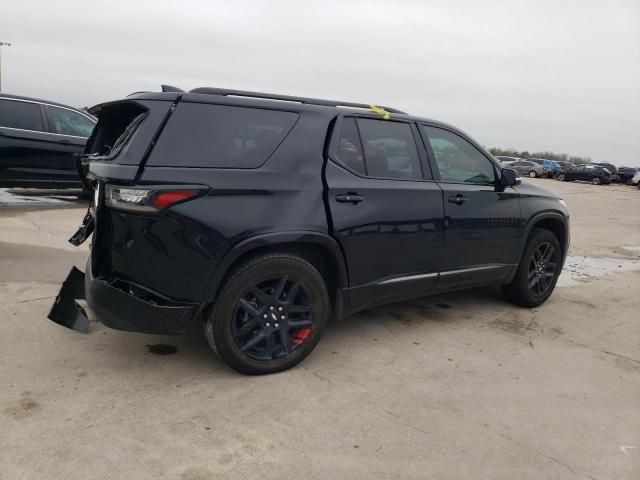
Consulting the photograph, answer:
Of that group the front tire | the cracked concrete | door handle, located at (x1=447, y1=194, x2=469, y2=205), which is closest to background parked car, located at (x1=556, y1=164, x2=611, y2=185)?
the cracked concrete

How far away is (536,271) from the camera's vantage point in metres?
4.89

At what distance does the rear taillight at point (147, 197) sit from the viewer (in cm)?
274

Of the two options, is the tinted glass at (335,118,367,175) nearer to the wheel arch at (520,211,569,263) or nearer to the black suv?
the black suv

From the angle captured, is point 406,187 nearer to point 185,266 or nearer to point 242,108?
point 242,108

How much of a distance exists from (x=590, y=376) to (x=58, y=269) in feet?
15.9

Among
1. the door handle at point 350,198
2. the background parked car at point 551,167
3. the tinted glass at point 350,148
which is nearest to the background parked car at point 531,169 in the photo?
the background parked car at point 551,167

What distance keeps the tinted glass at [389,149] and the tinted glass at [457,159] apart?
23 cm

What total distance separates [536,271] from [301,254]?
272cm

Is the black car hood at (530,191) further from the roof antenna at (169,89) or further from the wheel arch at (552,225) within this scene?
the roof antenna at (169,89)

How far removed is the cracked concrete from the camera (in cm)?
243

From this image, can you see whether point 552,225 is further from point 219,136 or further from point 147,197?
point 147,197

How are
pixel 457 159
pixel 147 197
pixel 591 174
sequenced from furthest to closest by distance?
pixel 591 174, pixel 457 159, pixel 147 197

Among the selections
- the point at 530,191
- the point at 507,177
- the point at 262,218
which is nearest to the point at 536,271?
the point at 530,191

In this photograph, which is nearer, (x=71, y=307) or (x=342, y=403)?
(x=342, y=403)
